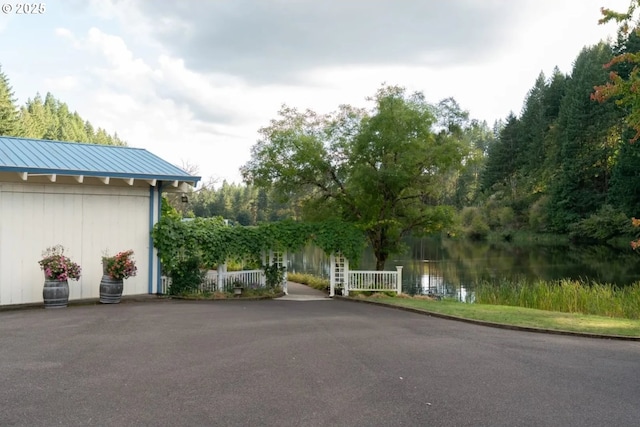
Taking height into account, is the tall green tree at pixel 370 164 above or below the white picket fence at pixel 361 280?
above

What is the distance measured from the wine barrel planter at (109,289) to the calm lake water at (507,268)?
325 inches

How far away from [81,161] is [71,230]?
1.81 m

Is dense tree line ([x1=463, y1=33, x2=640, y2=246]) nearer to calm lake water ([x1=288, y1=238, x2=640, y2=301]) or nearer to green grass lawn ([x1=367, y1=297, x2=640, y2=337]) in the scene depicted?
calm lake water ([x1=288, y1=238, x2=640, y2=301])

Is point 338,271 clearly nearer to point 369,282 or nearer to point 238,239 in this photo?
point 369,282

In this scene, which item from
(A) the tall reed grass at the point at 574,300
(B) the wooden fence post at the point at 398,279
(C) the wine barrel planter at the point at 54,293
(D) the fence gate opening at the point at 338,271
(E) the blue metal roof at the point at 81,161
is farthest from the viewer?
(D) the fence gate opening at the point at 338,271

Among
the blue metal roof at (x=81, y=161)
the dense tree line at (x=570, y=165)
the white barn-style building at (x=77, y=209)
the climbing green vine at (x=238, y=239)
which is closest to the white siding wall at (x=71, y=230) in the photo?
the white barn-style building at (x=77, y=209)

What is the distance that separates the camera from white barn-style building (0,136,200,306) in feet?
35.7

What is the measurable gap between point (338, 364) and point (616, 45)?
182ft

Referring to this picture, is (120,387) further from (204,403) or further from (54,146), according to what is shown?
(54,146)

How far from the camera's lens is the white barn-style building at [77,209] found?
10891 millimetres

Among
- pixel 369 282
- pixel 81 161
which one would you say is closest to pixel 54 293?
pixel 81 161

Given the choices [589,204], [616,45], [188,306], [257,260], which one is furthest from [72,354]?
[616,45]

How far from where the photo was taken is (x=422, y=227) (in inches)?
738

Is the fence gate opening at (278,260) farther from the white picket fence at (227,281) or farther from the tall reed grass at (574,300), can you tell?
the tall reed grass at (574,300)
